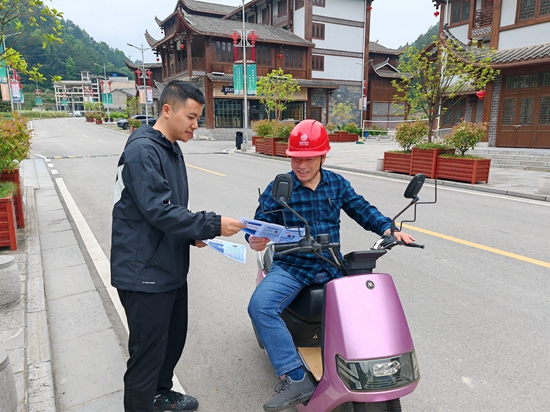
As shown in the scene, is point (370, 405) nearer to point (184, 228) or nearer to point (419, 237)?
point (184, 228)

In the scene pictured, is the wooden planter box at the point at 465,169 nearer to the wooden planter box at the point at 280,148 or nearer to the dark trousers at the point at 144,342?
the wooden planter box at the point at 280,148

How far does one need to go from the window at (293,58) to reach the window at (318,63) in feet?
5.63

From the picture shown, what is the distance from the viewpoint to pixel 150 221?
1884 mm

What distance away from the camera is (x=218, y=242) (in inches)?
88.0

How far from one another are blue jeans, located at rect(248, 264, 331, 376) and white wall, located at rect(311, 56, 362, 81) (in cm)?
3863

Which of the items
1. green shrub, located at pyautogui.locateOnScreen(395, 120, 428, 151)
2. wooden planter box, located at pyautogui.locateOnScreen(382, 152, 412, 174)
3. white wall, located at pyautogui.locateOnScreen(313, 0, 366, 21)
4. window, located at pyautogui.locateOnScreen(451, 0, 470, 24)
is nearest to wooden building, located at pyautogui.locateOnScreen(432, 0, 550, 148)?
window, located at pyautogui.locateOnScreen(451, 0, 470, 24)

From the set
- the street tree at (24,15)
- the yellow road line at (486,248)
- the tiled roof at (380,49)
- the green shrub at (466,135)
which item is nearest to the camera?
the yellow road line at (486,248)

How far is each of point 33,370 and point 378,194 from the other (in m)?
7.94

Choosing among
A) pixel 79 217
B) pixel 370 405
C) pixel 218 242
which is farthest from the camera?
pixel 79 217

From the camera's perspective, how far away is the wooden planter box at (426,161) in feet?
37.8

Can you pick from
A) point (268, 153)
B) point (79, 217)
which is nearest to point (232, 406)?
point (79, 217)

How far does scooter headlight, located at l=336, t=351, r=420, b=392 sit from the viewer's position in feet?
5.85

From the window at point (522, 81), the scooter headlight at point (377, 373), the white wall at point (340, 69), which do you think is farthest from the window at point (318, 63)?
the scooter headlight at point (377, 373)

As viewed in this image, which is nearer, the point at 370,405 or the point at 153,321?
the point at 370,405
